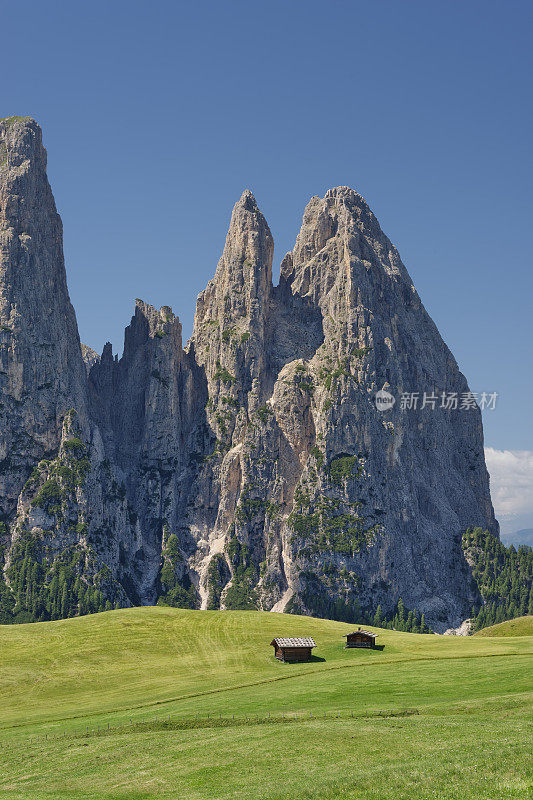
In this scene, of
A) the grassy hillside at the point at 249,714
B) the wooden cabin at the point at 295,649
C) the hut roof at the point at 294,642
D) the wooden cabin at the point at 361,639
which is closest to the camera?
the grassy hillside at the point at 249,714

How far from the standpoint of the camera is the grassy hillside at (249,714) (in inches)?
1962

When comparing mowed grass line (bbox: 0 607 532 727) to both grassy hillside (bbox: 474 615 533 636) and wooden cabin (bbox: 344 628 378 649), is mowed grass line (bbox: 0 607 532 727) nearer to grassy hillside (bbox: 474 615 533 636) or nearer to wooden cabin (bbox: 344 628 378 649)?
wooden cabin (bbox: 344 628 378 649)

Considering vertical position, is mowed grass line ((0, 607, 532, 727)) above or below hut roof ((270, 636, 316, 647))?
below

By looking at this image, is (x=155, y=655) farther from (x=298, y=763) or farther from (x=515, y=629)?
(x=298, y=763)

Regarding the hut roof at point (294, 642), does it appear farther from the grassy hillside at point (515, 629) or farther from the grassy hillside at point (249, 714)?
the grassy hillside at point (515, 629)

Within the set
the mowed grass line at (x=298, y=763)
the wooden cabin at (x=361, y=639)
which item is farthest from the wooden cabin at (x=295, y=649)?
the mowed grass line at (x=298, y=763)

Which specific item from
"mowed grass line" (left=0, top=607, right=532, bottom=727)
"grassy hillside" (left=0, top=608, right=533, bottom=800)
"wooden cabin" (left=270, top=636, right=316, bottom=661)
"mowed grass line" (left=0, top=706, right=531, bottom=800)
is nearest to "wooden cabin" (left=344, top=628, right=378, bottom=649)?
"mowed grass line" (left=0, top=607, right=532, bottom=727)

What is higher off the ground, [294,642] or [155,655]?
[294,642]

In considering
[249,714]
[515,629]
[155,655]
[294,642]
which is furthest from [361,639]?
A: [249,714]

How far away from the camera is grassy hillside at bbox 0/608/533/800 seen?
4984 cm

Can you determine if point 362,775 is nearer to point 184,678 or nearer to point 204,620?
point 184,678

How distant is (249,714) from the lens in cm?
7744

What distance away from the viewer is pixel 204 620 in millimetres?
153625

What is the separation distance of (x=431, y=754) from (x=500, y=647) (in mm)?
74934
